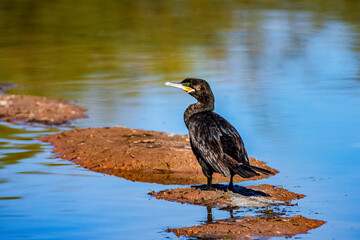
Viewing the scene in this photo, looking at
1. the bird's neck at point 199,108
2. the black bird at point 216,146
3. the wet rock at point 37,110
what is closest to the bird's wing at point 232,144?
the black bird at point 216,146

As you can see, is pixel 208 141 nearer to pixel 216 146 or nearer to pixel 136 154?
pixel 216 146

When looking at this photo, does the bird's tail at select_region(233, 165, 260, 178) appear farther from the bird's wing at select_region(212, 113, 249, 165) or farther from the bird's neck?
the bird's neck

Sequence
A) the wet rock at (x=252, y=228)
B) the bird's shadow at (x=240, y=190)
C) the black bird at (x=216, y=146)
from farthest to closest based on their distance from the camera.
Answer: the bird's shadow at (x=240, y=190)
the black bird at (x=216, y=146)
the wet rock at (x=252, y=228)

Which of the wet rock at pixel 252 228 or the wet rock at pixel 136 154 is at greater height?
the wet rock at pixel 136 154

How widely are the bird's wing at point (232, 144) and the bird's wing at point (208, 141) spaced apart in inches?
2.3

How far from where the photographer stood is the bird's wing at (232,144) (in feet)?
26.8

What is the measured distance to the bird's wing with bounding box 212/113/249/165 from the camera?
817 cm

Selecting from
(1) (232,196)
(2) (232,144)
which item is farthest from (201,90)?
(1) (232,196)

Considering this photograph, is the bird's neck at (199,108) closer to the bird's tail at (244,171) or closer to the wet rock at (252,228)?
the bird's tail at (244,171)

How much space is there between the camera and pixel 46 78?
1786 centimetres

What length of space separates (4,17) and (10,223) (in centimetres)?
2494

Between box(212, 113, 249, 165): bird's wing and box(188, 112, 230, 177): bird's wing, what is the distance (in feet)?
0.20

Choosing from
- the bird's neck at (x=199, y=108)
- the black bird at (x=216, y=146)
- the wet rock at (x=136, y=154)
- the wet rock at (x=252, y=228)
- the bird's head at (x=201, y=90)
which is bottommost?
the wet rock at (x=252, y=228)

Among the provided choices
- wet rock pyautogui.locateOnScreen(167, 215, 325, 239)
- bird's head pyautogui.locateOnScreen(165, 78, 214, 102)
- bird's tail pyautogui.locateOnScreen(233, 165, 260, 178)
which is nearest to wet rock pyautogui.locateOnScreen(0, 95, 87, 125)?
bird's head pyautogui.locateOnScreen(165, 78, 214, 102)
